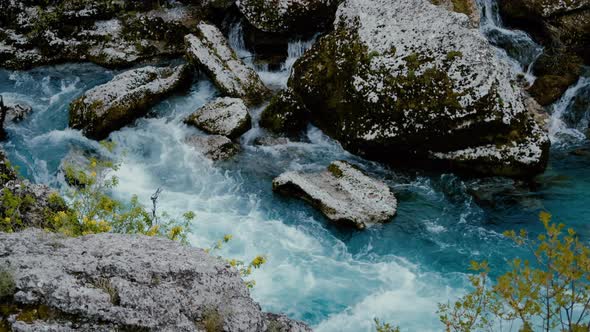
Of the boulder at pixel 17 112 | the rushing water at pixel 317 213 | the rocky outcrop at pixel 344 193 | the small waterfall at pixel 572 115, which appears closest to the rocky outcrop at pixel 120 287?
the rushing water at pixel 317 213

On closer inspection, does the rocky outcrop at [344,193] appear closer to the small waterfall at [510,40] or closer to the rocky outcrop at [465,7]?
the rocky outcrop at [465,7]

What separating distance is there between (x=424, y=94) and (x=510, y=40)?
253 inches

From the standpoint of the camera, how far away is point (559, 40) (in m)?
16.1

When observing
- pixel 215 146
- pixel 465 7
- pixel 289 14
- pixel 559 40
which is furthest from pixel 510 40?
pixel 215 146

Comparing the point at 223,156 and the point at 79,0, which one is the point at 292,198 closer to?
the point at 223,156

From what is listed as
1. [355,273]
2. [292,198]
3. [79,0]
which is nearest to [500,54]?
[292,198]

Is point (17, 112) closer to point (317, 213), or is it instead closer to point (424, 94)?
point (317, 213)

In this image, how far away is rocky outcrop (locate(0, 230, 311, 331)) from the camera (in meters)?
3.80

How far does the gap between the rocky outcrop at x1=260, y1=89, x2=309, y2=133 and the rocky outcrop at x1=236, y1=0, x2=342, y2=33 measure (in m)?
2.99

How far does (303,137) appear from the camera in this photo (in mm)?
14445

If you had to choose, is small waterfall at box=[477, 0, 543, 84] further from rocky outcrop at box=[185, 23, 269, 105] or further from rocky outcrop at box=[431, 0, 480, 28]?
rocky outcrop at box=[185, 23, 269, 105]

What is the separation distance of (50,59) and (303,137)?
9305 millimetres

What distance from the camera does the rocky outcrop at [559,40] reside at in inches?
603

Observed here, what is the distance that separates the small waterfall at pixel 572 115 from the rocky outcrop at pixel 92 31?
1094 centimetres
